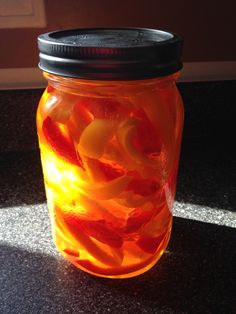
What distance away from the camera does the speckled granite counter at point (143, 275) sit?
17.3 inches

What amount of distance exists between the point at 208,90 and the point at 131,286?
16.9 inches

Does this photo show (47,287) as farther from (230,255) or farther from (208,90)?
(208,90)

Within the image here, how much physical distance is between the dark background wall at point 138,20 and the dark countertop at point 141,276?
0.83 ft

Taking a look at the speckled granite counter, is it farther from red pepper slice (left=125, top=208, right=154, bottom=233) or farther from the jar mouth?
the jar mouth

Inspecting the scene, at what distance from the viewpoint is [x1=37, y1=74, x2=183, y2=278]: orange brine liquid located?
0.41 m

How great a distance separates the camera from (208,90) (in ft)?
2.37

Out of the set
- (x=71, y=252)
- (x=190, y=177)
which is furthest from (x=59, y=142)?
(x=190, y=177)

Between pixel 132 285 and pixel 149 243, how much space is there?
58 mm

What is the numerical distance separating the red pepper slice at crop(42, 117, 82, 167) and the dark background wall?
11.5 inches

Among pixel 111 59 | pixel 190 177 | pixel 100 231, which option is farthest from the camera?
pixel 190 177

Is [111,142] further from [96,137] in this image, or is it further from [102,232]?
[102,232]

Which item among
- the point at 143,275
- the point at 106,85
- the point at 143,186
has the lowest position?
the point at 143,275

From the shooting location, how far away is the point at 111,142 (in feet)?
1.34

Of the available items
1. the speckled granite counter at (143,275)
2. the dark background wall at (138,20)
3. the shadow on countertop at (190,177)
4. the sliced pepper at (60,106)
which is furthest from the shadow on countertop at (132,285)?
the dark background wall at (138,20)
